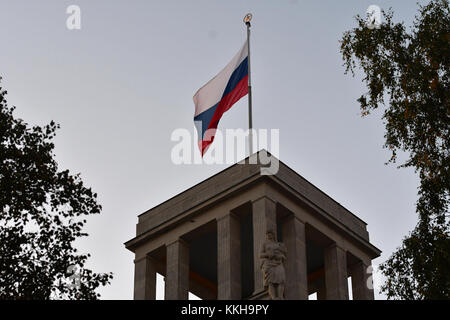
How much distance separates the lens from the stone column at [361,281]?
56656mm

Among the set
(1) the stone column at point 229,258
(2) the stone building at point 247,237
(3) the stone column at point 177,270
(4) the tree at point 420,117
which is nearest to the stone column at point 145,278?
(2) the stone building at point 247,237

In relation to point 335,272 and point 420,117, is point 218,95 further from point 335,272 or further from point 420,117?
point 420,117

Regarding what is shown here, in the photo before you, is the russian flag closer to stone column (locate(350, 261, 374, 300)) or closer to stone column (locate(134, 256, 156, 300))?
stone column (locate(134, 256, 156, 300))

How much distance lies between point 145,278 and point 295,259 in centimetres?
1024

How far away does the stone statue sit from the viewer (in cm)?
4266

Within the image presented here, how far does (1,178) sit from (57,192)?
7.66 feet

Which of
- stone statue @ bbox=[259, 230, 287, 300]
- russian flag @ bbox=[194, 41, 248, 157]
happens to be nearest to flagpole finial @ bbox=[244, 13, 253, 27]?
russian flag @ bbox=[194, 41, 248, 157]

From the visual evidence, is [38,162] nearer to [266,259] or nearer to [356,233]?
[266,259]

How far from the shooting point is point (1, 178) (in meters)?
32.4

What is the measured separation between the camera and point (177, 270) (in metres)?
54.2

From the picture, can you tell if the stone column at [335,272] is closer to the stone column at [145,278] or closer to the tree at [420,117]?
the stone column at [145,278]
